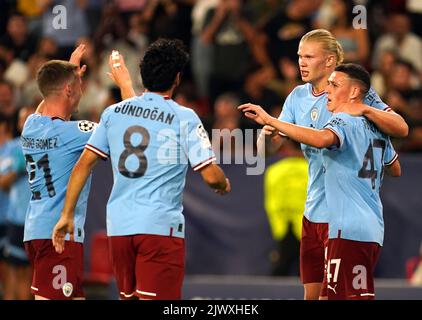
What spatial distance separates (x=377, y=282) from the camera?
11.7 metres

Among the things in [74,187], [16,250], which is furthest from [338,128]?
[16,250]

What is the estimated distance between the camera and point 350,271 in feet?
25.1

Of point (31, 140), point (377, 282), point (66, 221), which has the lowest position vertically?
point (377, 282)

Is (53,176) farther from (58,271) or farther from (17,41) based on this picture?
(17,41)

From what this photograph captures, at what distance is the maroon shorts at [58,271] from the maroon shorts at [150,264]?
2.60ft

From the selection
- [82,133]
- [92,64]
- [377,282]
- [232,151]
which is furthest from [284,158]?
[82,133]

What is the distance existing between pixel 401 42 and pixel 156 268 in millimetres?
7899

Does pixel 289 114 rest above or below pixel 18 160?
above

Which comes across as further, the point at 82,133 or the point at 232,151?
the point at 232,151

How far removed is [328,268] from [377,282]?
4.13 metres

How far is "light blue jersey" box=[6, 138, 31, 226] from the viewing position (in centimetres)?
1156

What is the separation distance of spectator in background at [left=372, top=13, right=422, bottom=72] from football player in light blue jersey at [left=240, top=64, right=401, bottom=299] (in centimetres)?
648

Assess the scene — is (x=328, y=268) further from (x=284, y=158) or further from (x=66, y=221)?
(x=284, y=158)
